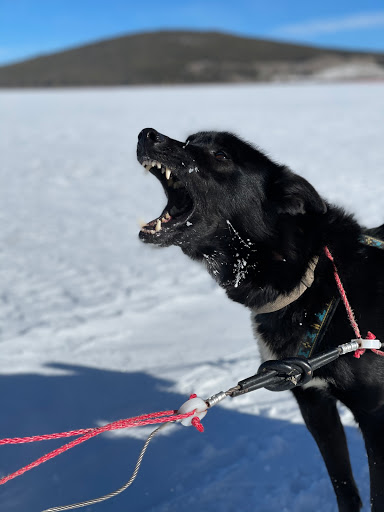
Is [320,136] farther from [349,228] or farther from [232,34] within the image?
[232,34]

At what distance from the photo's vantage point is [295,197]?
2047 millimetres

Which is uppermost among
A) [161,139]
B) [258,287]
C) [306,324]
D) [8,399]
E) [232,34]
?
[232,34]

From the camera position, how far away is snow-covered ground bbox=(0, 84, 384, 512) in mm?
2307

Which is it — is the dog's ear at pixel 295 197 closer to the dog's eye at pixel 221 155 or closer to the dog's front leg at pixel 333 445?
the dog's eye at pixel 221 155

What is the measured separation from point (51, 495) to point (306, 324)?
53.6 inches

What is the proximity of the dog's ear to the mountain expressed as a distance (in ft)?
136

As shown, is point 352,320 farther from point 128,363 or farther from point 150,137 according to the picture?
point 128,363

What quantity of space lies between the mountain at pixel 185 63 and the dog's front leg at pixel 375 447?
138 ft

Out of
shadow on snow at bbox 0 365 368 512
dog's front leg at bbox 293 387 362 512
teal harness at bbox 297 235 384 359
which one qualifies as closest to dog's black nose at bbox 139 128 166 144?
teal harness at bbox 297 235 384 359

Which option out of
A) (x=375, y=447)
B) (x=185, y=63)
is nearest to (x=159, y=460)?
(x=375, y=447)

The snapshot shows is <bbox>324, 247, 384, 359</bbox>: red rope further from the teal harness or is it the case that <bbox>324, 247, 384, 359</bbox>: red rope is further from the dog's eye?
the dog's eye

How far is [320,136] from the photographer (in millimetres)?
12461

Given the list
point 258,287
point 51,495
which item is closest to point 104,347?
point 51,495

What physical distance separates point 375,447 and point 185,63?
5800 cm
